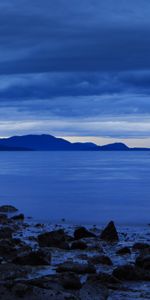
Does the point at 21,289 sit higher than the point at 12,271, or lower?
higher

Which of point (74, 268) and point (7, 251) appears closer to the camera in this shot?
point (74, 268)

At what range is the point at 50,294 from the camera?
37.4ft

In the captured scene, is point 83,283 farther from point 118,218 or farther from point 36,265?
point 118,218

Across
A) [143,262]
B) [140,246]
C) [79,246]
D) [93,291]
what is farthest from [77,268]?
[140,246]

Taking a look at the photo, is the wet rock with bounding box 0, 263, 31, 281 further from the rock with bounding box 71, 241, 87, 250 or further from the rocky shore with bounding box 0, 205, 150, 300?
the rock with bounding box 71, 241, 87, 250

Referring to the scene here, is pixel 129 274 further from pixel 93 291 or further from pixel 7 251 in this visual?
pixel 7 251

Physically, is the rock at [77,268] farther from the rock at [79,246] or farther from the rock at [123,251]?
the rock at [79,246]

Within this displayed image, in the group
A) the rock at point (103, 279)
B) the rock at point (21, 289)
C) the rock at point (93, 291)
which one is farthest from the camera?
the rock at point (103, 279)

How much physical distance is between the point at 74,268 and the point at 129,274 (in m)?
1.52

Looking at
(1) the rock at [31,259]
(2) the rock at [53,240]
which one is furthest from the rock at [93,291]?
(2) the rock at [53,240]

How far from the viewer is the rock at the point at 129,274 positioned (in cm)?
1396

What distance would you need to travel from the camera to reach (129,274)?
13961 millimetres

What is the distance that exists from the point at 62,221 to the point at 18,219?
2878 mm

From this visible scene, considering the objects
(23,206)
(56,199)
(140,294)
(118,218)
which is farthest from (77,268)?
(56,199)
